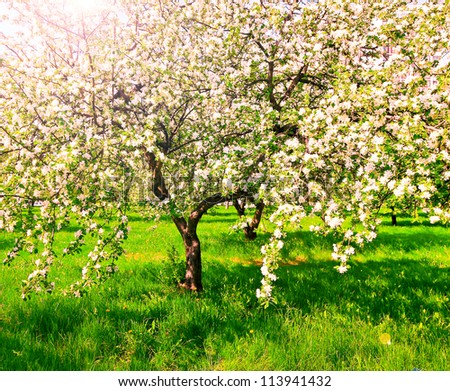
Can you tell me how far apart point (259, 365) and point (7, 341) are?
14.5 feet

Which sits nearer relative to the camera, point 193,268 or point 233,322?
point 233,322

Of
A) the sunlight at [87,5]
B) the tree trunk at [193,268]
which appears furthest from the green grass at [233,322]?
the sunlight at [87,5]

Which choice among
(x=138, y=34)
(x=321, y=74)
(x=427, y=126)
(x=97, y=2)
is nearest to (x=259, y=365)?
(x=427, y=126)

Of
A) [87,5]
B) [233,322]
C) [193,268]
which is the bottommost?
[233,322]

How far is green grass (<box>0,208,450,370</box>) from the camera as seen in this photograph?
17.4ft

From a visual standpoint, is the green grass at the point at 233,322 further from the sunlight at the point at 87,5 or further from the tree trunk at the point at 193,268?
the sunlight at the point at 87,5

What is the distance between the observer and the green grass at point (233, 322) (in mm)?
5297

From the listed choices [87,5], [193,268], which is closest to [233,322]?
[193,268]

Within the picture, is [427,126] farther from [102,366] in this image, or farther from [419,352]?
[102,366]

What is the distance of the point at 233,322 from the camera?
6.52 meters

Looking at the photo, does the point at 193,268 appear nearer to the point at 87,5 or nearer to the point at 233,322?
the point at 233,322

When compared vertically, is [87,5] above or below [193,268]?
above

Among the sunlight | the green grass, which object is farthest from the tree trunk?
the sunlight
